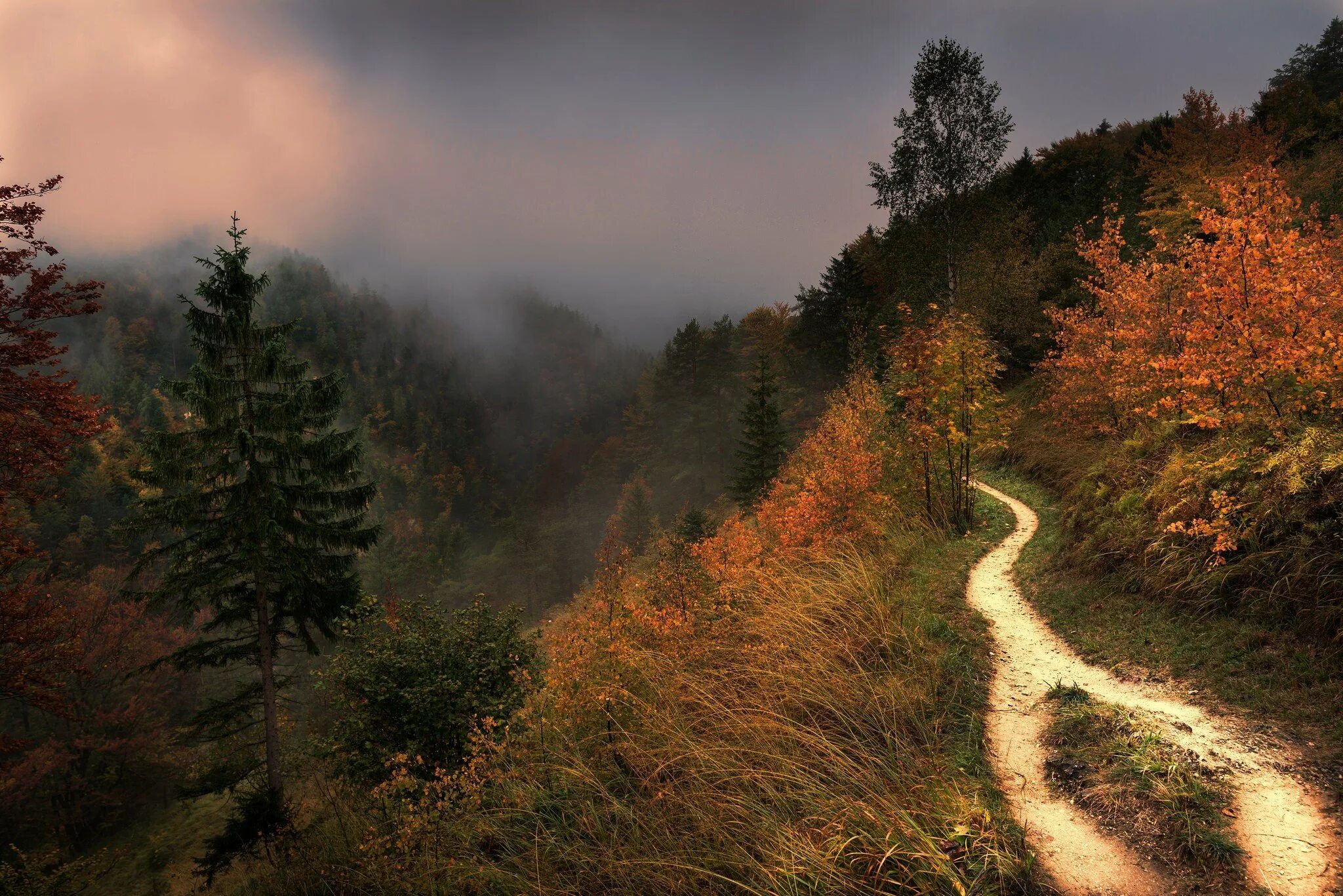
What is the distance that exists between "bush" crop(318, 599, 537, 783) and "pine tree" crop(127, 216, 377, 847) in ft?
13.6

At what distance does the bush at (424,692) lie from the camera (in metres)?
9.91

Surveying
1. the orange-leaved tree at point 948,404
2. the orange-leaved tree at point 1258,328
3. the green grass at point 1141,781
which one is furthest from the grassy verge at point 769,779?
the orange-leaved tree at point 948,404

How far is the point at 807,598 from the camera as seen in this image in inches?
268

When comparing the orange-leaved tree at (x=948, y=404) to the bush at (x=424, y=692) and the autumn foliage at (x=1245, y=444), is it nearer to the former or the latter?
the autumn foliage at (x=1245, y=444)

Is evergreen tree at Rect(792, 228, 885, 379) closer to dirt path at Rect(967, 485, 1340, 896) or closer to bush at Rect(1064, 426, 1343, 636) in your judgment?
bush at Rect(1064, 426, 1343, 636)

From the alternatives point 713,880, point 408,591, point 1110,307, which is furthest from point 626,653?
point 408,591

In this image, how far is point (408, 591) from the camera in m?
75.4

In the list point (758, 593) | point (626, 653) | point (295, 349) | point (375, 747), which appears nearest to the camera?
point (626, 653)

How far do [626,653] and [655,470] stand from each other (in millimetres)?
68612

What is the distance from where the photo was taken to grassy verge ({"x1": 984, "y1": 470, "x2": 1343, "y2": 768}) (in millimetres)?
4039

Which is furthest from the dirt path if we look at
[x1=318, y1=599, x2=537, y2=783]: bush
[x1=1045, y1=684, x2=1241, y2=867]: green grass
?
[x1=318, y1=599, x2=537, y2=783]: bush

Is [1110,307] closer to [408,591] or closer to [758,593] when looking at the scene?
[758,593]

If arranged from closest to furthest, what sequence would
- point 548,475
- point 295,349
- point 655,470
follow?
point 655,470 < point 548,475 < point 295,349

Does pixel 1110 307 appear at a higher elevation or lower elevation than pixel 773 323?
lower
